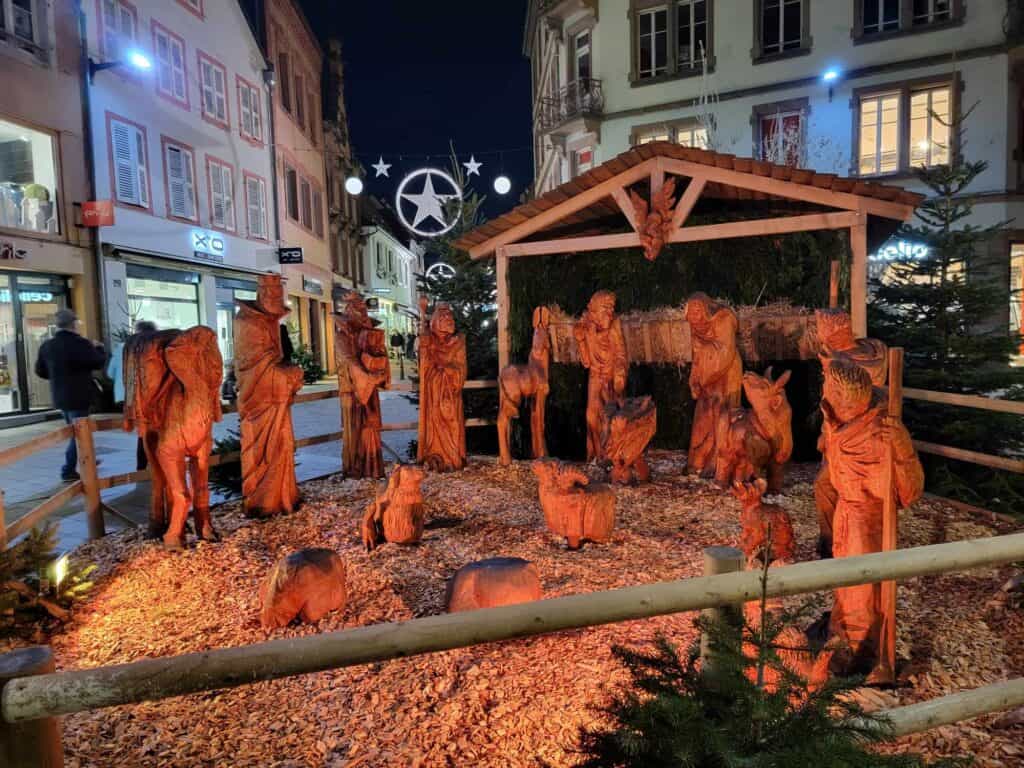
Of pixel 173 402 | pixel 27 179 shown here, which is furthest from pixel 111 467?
pixel 27 179

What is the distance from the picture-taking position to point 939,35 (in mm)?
14969

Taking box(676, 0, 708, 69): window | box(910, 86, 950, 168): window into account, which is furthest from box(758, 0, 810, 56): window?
box(910, 86, 950, 168): window

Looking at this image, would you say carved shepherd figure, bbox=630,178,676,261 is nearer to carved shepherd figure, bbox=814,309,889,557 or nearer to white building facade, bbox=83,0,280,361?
carved shepherd figure, bbox=814,309,889,557

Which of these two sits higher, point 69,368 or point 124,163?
point 124,163

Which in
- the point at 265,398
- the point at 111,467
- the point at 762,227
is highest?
the point at 762,227

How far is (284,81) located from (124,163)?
972cm

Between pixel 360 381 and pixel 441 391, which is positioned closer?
pixel 360 381

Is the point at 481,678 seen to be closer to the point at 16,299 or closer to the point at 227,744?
the point at 227,744

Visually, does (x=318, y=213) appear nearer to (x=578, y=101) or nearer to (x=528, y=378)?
(x=578, y=101)

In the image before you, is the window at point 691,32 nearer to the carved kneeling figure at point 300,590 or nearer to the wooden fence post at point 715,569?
the carved kneeling figure at point 300,590

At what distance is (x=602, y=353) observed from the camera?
7.24 meters

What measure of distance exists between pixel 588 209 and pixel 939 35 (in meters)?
12.2

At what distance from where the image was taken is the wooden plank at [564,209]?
7992 mm

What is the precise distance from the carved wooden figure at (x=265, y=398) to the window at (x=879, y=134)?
621 inches
